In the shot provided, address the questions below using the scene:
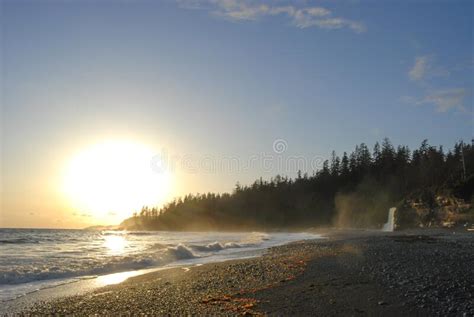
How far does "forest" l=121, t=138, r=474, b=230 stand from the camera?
225 ft

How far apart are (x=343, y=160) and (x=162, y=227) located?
9495 cm

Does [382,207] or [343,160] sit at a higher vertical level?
[343,160]

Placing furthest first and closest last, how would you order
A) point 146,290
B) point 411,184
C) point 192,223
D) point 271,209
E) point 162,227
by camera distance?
1. point 162,227
2. point 192,223
3. point 271,209
4. point 411,184
5. point 146,290

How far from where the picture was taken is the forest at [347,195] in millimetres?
68688

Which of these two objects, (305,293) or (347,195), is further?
(347,195)

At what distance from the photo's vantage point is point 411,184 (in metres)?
94.4

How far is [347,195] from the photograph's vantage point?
372 feet

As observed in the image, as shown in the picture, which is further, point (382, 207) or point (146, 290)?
point (382, 207)

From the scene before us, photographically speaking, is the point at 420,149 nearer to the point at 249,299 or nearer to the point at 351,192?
the point at 351,192

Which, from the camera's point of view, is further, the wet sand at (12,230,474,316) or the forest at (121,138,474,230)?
the forest at (121,138,474,230)

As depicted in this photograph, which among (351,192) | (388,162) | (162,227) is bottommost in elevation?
(162,227)

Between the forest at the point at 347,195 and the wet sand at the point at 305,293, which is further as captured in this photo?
the forest at the point at 347,195

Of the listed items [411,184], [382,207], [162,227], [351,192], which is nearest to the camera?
[382,207]

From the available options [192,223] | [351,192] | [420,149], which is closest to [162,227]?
[192,223]
